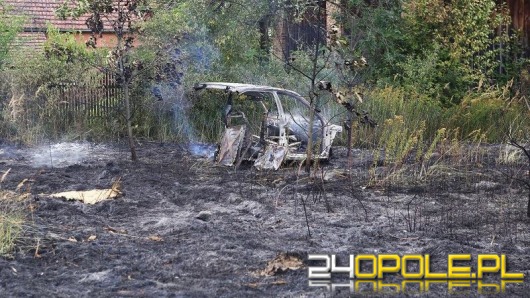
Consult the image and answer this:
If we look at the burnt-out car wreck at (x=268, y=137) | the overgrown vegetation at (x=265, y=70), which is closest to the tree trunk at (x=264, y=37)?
the overgrown vegetation at (x=265, y=70)

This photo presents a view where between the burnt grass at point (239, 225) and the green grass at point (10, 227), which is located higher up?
the green grass at point (10, 227)

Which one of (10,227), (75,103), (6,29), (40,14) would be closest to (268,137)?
(75,103)

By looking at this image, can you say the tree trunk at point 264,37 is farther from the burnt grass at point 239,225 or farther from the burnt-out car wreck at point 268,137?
the burnt grass at point 239,225

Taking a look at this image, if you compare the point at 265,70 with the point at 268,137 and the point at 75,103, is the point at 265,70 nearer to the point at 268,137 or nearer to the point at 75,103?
the point at 75,103

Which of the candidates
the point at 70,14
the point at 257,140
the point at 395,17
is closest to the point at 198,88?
the point at 257,140

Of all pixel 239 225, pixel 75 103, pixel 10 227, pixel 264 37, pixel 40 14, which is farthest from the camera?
pixel 40 14

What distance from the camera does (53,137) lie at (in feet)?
56.7

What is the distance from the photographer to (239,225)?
360 inches

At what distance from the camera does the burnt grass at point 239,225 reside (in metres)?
7.03

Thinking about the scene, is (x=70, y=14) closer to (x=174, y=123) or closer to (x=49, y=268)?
(x=174, y=123)

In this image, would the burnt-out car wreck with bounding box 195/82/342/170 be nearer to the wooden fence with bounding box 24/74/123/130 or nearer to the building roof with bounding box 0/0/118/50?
the wooden fence with bounding box 24/74/123/130

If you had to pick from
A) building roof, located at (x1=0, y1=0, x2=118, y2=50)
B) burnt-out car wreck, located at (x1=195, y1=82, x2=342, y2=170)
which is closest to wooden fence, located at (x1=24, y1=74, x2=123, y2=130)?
burnt-out car wreck, located at (x1=195, y1=82, x2=342, y2=170)

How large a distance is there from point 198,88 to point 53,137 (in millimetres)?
4850

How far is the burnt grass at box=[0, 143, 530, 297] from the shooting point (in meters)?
7.03
